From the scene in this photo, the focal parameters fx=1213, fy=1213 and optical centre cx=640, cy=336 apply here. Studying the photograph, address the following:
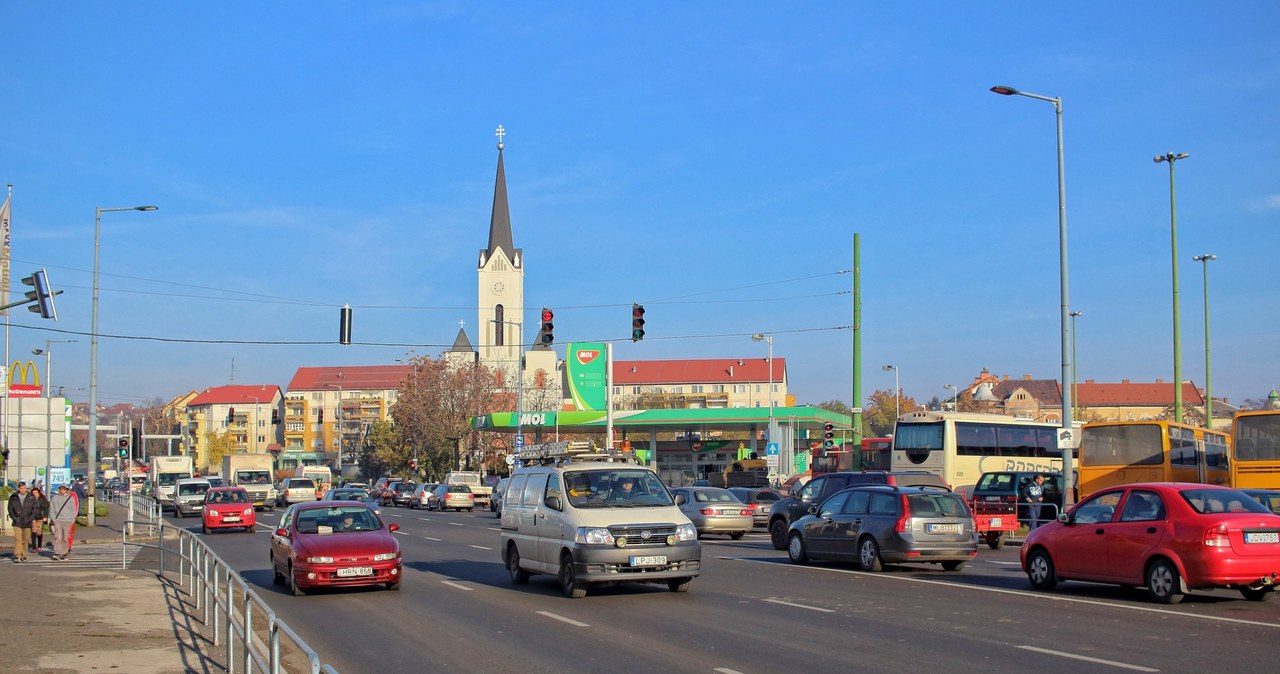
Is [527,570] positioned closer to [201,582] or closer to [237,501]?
[201,582]

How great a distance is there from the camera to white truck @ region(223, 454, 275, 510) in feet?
189

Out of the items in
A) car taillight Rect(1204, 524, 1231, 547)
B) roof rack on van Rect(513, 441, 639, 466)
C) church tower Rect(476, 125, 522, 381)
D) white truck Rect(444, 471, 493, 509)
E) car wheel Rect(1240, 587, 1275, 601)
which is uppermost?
church tower Rect(476, 125, 522, 381)

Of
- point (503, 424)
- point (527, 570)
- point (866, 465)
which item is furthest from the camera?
point (503, 424)

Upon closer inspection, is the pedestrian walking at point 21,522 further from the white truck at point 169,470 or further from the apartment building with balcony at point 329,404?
the apartment building with balcony at point 329,404

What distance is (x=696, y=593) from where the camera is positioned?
17.8 metres

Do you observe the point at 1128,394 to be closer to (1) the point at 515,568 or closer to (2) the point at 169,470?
(2) the point at 169,470

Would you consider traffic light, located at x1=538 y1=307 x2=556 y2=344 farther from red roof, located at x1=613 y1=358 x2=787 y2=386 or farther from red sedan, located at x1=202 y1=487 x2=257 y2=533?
red roof, located at x1=613 y1=358 x2=787 y2=386

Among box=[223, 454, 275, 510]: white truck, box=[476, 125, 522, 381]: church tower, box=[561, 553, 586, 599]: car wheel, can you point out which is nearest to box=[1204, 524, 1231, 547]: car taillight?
box=[561, 553, 586, 599]: car wheel

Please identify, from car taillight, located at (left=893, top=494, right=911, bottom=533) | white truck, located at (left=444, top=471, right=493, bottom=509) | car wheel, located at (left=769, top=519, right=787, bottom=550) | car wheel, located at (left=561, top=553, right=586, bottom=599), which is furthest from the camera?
white truck, located at (left=444, top=471, right=493, bottom=509)

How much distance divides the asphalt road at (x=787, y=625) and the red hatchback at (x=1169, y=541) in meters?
0.35

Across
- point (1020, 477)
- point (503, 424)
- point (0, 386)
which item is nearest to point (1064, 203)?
point (1020, 477)

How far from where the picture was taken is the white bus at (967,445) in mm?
40562

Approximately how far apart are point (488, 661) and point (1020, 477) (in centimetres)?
2424

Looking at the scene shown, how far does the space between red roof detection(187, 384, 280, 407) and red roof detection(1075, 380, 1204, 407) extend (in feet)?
398
